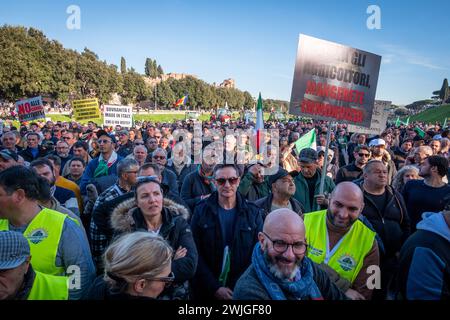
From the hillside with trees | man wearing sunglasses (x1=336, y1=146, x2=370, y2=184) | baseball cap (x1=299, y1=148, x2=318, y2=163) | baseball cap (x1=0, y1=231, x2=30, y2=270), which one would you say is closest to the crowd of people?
baseball cap (x1=0, y1=231, x2=30, y2=270)

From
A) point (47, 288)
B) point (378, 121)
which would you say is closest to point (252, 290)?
point (47, 288)

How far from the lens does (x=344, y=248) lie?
9.04ft


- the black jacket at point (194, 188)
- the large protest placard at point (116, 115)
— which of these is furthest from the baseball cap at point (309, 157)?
the large protest placard at point (116, 115)

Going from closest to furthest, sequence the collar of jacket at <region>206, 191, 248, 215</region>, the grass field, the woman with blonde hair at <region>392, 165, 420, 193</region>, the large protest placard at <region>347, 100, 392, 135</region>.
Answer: the collar of jacket at <region>206, 191, 248, 215</region>
the woman with blonde hair at <region>392, 165, 420, 193</region>
the large protest placard at <region>347, 100, 392, 135</region>
the grass field

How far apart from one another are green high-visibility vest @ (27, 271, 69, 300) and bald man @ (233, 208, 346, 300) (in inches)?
43.5

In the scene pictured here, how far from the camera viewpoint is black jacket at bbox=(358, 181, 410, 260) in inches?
141

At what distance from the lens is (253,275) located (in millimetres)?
2041

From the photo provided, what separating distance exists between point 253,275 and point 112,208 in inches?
64.1

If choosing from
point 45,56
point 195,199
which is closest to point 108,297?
point 195,199

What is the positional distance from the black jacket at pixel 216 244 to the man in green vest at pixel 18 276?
1404 mm

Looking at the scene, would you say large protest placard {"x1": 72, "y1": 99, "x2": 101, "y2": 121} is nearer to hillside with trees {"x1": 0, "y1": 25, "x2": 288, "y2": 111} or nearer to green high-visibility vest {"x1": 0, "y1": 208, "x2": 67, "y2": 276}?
green high-visibility vest {"x1": 0, "y1": 208, "x2": 67, "y2": 276}

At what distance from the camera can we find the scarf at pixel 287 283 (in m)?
1.96

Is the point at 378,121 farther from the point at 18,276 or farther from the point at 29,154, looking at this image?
the point at 18,276
